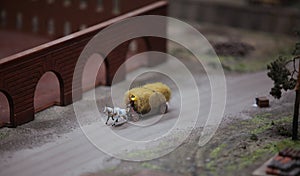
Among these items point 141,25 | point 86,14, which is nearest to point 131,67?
point 141,25

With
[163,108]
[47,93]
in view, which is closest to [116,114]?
[163,108]

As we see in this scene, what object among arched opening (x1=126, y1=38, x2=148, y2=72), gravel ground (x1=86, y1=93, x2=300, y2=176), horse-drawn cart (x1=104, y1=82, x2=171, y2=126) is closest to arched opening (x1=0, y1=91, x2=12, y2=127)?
horse-drawn cart (x1=104, y1=82, x2=171, y2=126)

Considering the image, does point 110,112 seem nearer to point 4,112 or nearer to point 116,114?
point 116,114

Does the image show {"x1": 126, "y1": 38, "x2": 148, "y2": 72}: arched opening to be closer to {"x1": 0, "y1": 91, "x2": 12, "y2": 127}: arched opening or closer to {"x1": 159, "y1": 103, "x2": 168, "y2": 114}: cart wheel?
{"x1": 159, "y1": 103, "x2": 168, "y2": 114}: cart wheel

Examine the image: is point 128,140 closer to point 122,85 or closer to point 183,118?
point 183,118

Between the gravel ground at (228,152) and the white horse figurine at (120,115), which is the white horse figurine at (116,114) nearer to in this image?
the white horse figurine at (120,115)

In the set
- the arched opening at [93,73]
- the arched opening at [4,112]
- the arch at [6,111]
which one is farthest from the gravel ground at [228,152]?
the arched opening at [93,73]
